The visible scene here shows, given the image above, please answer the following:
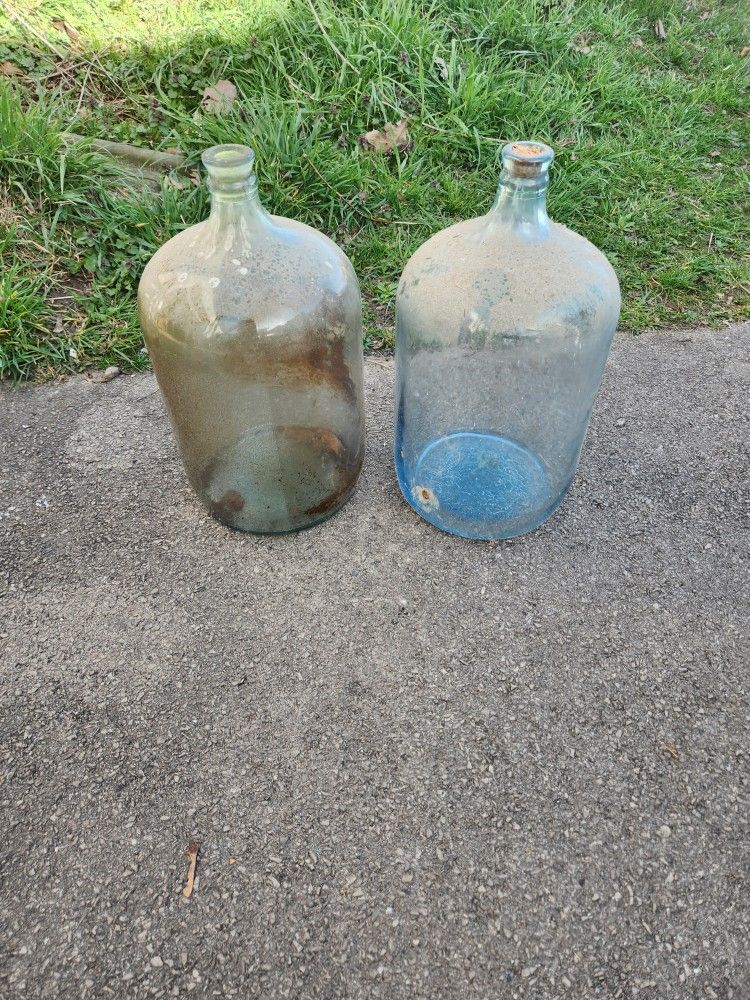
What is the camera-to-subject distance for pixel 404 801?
151 centimetres

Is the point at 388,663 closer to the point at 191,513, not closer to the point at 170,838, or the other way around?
the point at 170,838

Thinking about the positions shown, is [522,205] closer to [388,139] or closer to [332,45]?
[388,139]

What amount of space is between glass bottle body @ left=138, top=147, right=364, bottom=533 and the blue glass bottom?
200 mm

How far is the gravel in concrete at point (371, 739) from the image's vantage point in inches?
52.5

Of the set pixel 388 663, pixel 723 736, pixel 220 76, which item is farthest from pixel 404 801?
pixel 220 76

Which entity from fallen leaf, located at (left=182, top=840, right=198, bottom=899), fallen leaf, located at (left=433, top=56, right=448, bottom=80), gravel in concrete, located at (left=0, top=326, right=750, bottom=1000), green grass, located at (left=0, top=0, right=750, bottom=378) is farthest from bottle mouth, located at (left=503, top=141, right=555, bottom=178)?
fallen leaf, located at (left=433, top=56, right=448, bottom=80)

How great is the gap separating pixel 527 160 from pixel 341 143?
6.16ft

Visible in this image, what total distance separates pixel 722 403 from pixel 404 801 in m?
1.76

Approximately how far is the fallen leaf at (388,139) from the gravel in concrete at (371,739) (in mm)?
1553

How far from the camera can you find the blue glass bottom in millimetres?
1997

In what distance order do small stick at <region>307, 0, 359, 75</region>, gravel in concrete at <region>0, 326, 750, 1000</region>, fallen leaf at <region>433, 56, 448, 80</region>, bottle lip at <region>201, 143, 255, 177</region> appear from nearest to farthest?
gravel in concrete at <region>0, 326, 750, 1000</region> < bottle lip at <region>201, 143, 255, 177</region> < small stick at <region>307, 0, 359, 75</region> < fallen leaf at <region>433, 56, 448, 80</region>

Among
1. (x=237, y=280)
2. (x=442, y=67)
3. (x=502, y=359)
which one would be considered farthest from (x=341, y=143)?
(x=237, y=280)

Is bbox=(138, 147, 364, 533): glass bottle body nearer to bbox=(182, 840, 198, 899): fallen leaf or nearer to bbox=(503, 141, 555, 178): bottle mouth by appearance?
bbox=(503, 141, 555, 178): bottle mouth

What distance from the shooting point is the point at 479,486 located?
2025mm
